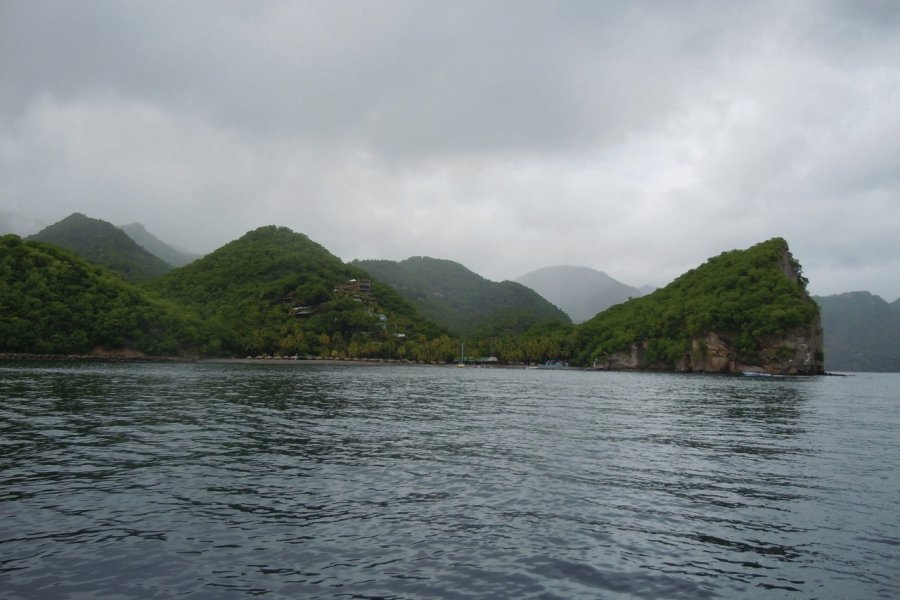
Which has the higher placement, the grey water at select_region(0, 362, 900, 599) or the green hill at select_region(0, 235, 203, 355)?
the green hill at select_region(0, 235, 203, 355)

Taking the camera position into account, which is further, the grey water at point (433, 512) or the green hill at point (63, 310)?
the green hill at point (63, 310)

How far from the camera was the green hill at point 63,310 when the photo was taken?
15875 cm

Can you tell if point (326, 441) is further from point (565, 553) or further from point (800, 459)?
point (800, 459)

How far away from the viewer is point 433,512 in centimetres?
1756

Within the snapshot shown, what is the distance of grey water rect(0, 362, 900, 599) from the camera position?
1244 cm

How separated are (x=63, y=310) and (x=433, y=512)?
7677 inches

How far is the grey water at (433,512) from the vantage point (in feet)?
40.8

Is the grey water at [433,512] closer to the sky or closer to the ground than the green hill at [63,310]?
closer to the ground

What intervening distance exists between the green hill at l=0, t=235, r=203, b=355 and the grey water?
153m

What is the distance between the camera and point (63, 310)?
16975cm

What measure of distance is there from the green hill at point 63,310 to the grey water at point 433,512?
15349cm

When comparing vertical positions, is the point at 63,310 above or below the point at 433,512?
above

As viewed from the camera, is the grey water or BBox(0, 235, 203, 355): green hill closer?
the grey water

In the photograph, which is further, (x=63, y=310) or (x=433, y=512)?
(x=63, y=310)
